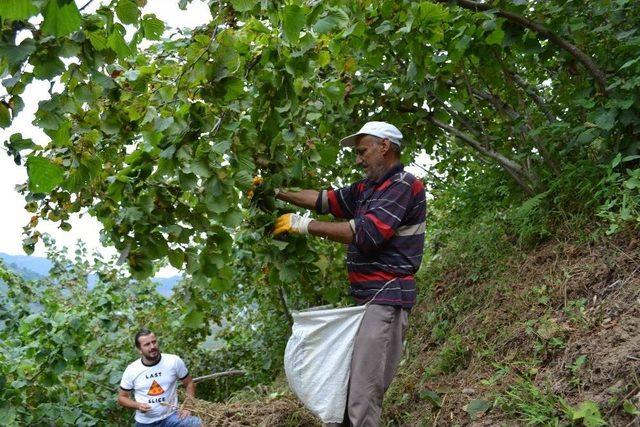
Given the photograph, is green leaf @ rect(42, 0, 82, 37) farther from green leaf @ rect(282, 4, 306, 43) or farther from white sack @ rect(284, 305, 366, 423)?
white sack @ rect(284, 305, 366, 423)

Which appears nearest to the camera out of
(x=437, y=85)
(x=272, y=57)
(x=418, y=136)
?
(x=272, y=57)

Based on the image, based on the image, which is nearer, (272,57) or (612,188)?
(272,57)

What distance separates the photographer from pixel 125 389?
611 cm

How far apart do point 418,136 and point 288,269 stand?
7.16ft

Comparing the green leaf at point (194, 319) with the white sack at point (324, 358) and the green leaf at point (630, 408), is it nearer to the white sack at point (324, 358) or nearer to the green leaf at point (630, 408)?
the white sack at point (324, 358)

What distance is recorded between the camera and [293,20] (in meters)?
2.67

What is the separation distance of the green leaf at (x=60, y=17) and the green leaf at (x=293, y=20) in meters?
1.03

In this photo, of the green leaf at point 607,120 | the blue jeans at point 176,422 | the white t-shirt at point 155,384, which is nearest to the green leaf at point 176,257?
the blue jeans at point 176,422

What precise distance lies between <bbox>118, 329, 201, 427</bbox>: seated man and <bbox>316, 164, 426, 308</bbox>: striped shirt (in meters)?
3.03

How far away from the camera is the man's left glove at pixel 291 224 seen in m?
3.53

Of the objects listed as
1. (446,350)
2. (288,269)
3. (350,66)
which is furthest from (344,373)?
(350,66)

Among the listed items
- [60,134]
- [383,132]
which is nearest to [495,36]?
[383,132]

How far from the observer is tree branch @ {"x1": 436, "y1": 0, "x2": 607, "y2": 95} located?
4.18m

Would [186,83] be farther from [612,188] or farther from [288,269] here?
[612,188]
